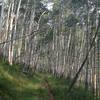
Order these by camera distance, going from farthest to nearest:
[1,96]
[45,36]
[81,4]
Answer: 1. [45,36]
2. [81,4]
3. [1,96]

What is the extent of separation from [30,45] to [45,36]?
975cm

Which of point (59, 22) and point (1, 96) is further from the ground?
point (59, 22)

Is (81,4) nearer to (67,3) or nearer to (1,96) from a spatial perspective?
(67,3)

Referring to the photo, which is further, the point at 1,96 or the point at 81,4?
the point at 81,4

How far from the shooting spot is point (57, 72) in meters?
36.3

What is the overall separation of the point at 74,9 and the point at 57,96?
21375 millimetres

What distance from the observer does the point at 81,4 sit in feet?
112

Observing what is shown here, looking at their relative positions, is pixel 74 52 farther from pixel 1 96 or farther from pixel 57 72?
pixel 1 96

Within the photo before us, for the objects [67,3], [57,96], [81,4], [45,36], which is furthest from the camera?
[45,36]

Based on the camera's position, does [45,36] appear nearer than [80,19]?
No

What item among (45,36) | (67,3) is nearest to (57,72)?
(67,3)

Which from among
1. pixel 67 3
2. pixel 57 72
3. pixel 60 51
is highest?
pixel 67 3

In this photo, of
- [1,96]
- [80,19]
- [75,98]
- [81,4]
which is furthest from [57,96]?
[80,19]

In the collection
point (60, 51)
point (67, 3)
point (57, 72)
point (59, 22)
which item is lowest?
point (57, 72)
